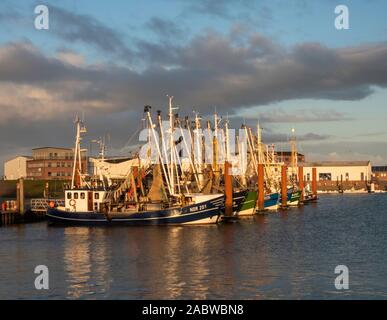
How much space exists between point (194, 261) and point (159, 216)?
28.4 meters

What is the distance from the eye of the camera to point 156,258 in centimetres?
5184

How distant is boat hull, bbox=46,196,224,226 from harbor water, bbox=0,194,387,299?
146 centimetres

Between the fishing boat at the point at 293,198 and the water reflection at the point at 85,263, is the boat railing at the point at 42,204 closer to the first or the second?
the water reflection at the point at 85,263

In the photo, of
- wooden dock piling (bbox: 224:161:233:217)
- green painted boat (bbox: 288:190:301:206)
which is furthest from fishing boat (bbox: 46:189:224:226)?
green painted boat (bbox: 288:190:301:206)

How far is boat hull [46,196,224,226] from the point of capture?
7781 cm

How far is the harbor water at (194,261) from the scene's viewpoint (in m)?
38.5

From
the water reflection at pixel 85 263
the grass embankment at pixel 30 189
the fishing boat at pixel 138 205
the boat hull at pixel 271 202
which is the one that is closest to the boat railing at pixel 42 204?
the fishing boat at pixel 138 205

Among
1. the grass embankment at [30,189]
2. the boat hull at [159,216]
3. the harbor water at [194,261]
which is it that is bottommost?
the harbor water at [194,261]

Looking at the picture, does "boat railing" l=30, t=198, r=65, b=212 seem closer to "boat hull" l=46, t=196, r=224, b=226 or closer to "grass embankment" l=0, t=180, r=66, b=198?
"boat hull" l=46, t=196, r=224, b=226

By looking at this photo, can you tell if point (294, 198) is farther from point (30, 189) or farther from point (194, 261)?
point (194, 261)

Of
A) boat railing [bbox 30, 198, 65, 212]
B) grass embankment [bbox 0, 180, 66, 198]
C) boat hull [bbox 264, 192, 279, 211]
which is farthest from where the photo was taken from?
grass embankment [bbox 0, 180, 66, 198]
